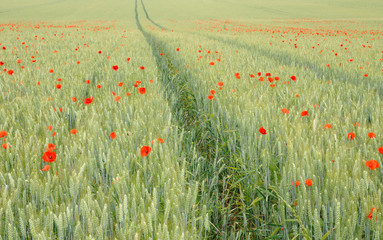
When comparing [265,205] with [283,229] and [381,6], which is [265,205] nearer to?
[283,229]

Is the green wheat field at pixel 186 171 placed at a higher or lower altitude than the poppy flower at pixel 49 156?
lower

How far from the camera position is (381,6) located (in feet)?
149

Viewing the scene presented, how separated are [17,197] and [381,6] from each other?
190 feet

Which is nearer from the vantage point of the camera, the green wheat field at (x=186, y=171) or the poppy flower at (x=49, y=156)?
the green wheat field at (x=186, y=171)

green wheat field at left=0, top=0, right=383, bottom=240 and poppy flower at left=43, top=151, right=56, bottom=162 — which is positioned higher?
poppy flower at left=43, top=151, right=56, bottom=162

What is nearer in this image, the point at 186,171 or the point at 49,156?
the point at 49,156

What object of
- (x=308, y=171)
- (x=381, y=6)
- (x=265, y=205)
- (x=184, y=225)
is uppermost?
(x=381, y=6)

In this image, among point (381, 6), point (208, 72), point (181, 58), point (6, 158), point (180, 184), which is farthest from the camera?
point (381, 6)

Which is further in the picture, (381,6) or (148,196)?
(381,6)

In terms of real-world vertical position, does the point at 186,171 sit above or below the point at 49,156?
below

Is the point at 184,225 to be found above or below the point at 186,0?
below

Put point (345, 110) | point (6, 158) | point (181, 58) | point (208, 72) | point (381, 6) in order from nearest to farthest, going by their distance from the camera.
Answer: point (6, 158) < point (345, 110) < point (208, 72) < point (181, 58) < point (381, 6)

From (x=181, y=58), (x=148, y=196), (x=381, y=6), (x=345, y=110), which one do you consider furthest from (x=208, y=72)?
(x=381, y=6)

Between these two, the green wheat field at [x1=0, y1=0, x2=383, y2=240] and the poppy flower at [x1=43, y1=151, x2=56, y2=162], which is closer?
the green wheat field at [x1=0, y1=0, x2=383, y2=240]
